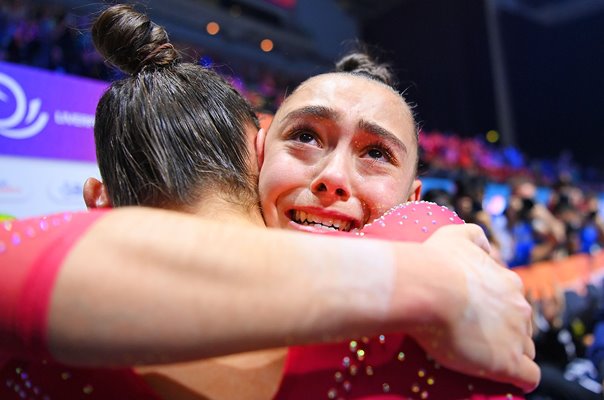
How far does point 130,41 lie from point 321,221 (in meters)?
0.45

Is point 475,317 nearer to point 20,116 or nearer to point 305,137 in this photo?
point 305,137

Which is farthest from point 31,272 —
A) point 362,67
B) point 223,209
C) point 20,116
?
point 20,116

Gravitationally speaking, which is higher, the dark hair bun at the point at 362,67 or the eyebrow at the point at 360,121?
the dark hair bun at the point at 362,67

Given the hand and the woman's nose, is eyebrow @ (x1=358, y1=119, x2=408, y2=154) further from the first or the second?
the hand

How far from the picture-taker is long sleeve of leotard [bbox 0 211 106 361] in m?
0.37

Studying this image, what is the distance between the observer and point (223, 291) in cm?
39

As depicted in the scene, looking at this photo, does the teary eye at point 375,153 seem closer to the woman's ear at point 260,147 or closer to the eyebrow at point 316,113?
the eyebrow at point 316,113

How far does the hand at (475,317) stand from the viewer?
0.48 meters

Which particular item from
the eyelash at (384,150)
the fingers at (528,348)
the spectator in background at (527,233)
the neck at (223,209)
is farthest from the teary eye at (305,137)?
the spectator in background at (527,233)

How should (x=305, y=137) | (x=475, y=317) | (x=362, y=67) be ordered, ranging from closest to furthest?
(x=475, y=317) → (x=305, y=137) → (x=362, y=67)

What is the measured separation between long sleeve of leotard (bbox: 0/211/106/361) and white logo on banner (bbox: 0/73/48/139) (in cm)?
180

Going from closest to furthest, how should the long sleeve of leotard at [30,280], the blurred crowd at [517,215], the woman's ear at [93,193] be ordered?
the long sleeve of leotard at [30,280] < the woman's ear at [93,193] < the blurred crowd at [517,215]

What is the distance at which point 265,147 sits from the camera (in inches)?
35.4

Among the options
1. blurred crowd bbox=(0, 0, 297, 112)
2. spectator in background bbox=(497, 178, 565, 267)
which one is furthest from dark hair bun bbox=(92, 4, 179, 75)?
spectator in background bbox=(497, 178, 565, 267)
